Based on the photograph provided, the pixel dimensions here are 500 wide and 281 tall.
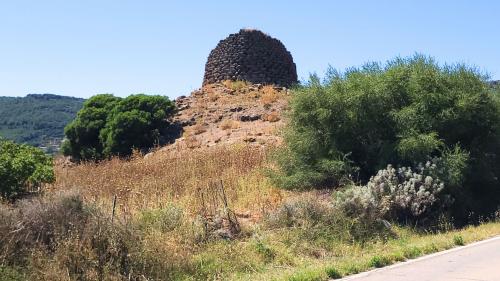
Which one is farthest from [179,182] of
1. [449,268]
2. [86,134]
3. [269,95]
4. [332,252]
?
[269,95]

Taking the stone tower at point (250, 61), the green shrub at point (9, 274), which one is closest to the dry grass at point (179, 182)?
the green shrub at point (9, 274)

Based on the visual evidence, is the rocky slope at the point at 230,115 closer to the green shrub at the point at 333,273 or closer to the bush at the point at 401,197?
the bush at the point at 401,197

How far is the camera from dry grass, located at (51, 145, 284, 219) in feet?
43.6

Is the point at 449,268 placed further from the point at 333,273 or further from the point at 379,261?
the point at 333,273

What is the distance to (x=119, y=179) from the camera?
16828 millimetres

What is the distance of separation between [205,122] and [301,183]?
18.4m

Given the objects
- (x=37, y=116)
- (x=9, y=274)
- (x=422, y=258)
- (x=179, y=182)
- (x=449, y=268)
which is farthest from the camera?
(x=37, y=116)

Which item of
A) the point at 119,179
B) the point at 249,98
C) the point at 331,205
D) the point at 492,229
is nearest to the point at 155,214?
the point at 331,205

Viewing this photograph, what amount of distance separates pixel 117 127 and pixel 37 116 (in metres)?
66.3

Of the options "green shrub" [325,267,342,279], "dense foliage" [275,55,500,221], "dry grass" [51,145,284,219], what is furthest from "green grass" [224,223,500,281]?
"dense foliage" [275,55,500,221]

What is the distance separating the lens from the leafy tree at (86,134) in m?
32.0

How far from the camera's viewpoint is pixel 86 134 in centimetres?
3244

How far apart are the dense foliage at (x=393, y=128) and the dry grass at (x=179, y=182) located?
1211mm

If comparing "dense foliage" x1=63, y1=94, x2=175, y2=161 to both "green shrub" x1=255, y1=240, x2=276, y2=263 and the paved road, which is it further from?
the paved road
